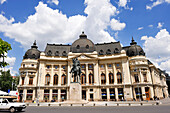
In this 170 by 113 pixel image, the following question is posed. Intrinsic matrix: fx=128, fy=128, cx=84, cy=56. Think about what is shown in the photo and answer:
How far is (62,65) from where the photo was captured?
182ft

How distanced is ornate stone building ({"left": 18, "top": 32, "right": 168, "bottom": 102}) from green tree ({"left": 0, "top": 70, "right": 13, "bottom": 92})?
2376 centimetres

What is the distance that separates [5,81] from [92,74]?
51.4 meters

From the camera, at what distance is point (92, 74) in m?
53.2

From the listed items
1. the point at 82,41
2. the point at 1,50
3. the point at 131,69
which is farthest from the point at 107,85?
the point at 1,50

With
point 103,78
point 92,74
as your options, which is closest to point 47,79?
point 92,74

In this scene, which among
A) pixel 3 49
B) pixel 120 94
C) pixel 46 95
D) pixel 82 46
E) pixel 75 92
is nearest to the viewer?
pixel 3 49

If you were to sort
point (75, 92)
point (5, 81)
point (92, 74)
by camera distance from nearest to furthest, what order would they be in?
point (75, 92), point (92, 74), point (5, 81)

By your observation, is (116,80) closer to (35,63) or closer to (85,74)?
(85,74)

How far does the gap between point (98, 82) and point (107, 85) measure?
373 cm

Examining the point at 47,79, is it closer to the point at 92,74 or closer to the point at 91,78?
the point at 91,78

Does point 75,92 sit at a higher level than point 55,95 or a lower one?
higher

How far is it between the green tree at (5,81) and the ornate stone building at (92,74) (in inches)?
935

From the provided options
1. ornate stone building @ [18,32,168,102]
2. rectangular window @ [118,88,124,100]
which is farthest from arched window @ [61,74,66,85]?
rectangular window @ [118,88,124,100]

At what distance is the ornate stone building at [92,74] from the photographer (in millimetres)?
49719
